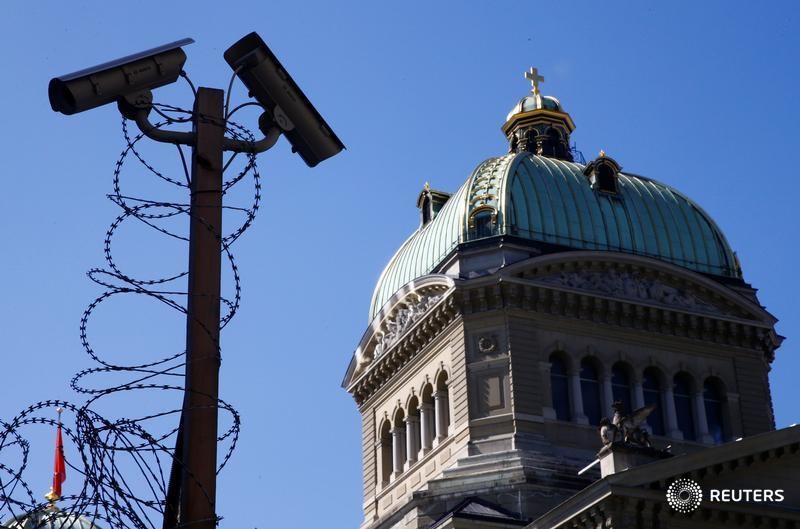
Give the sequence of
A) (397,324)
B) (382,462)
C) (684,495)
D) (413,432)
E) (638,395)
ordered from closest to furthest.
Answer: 1. (684,495)
2. (638,395)
3. (413,432)
4. (397,324)
5. (382,462)

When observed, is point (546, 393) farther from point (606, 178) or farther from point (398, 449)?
point (606, 178)

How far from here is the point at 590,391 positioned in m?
50.2

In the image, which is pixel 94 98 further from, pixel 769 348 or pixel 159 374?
pixel 769 348

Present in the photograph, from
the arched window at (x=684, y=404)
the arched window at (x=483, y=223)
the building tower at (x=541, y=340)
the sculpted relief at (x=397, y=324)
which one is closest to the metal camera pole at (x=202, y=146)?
the building tower at (x=541, y=340)

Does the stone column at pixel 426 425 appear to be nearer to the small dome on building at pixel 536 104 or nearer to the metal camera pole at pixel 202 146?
the small dome on building at pixel 536 104

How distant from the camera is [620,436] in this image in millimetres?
39000

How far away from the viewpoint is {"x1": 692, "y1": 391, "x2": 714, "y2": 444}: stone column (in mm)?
51188

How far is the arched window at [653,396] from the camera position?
5097cm

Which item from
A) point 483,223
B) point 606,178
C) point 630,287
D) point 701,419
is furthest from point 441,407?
point 606,178

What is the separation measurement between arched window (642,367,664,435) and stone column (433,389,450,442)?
7.02 m

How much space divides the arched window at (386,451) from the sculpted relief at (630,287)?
A: 9.25 metres

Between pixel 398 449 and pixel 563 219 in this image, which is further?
pixel 398 449

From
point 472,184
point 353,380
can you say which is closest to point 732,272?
point 472,184

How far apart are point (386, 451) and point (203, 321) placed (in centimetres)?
4521
